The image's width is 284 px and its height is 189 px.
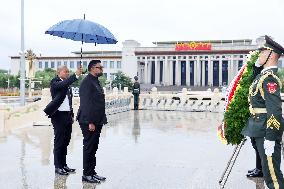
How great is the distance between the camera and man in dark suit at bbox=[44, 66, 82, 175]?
7.08 metres

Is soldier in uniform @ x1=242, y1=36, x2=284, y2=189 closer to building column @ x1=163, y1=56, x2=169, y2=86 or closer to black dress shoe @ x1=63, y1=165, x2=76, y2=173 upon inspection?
black dress shoe @ x1=63, y1=165, x2=76, y2=173

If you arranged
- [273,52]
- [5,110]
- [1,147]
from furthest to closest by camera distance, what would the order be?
[5,110] < [1,147] < [273,52]

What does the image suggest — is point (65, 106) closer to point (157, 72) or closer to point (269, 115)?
point (269, 115)

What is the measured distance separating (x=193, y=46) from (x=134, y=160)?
3708 inches

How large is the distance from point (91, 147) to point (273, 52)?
304 centimetres

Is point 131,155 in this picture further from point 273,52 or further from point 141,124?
point 141,124

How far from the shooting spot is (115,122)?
15.6 metres

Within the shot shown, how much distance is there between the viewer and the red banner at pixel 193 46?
99.7 metres

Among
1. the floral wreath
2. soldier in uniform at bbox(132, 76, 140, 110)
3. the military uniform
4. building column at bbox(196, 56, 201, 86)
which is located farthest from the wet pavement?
building column at bbox(196, 56, 201, 86)

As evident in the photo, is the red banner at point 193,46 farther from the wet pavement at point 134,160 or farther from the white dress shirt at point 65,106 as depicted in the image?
the white dress shirt at point 65,106

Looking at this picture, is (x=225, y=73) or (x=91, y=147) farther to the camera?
(x=225, y=73)

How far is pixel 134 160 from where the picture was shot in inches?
325

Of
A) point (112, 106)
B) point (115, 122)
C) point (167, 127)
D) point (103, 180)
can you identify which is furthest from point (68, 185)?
point (112, 106)

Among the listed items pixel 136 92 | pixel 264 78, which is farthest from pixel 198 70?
pixel 264 78
